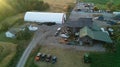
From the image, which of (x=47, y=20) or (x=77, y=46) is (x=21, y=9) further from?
(x=77, y=46)

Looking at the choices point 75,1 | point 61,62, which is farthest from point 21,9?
point 61,62

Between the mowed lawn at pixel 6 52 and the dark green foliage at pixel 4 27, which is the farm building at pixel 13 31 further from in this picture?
the mowed lawn at pixel 6 52

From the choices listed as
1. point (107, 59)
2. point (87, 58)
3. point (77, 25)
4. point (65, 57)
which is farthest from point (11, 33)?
point (107, 59)

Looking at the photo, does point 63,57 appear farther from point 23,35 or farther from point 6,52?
point 23,35

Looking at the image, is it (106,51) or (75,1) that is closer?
(106,51)

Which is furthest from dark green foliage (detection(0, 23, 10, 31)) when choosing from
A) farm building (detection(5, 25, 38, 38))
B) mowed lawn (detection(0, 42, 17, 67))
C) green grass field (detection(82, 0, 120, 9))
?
green grass field (detection(82, 0, 120, 9))
